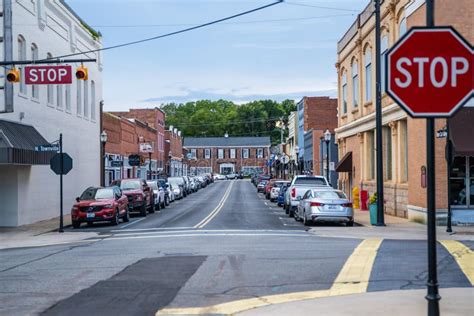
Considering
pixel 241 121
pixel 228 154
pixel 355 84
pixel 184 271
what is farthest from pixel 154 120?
pixel 184 271

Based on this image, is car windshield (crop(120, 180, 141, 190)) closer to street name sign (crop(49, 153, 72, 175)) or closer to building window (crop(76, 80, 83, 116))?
building window (crop(76, 80, 83, 116))

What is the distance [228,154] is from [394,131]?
4421 inches

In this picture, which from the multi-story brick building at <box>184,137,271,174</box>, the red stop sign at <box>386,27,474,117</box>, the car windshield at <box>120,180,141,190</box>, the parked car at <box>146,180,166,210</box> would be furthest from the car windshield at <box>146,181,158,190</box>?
the multi-story brick building at <box>184,137,271,174</box>

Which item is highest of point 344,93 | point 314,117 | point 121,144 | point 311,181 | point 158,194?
point 314,117

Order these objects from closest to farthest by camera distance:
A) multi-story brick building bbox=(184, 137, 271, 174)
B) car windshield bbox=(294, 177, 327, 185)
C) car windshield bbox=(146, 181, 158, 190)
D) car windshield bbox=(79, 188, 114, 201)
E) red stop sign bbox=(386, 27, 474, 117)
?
red stop sign bbox=(386, 27, 474, 117)
car windshield bbox=(79, 188, 114, 201)
car windshield bbox=(294, 177, 327, 185)
car windshield bbox=(146, 181, 158, 190)
multi-story brick building bbox=(184, 137, 271, 174)

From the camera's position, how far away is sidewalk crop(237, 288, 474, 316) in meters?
8.45

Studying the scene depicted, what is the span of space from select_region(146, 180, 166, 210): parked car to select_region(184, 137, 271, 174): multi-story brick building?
324ft

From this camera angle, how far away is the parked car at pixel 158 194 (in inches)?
1531

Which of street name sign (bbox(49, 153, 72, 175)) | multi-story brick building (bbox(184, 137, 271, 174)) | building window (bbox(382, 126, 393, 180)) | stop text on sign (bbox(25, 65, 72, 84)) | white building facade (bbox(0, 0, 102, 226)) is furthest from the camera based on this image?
multi-story brick building (bbox(184, 137, 271, 174))

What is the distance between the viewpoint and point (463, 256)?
45.9 feet

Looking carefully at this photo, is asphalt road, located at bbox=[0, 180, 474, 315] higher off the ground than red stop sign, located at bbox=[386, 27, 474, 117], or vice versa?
red stop sign, located at bbox=[386, 27, 474, 117]

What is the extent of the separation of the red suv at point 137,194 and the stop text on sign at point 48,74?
45.2 ft

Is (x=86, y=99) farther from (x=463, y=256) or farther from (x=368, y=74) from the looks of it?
(x=463, y=256)

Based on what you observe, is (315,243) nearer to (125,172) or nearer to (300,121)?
(125,172)
